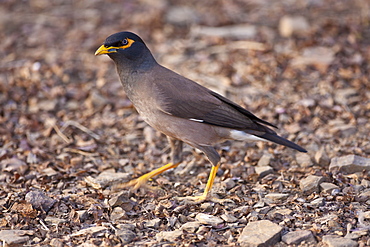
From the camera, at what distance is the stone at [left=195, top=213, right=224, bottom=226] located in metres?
5.02

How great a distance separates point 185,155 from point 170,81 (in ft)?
4.49

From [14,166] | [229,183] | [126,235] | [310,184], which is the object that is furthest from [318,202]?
[14,166]

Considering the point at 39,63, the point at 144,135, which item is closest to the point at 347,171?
the point at 144,135

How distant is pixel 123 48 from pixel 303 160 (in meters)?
2.62

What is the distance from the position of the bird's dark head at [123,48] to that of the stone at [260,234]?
234cm

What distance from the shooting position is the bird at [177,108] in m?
5.74

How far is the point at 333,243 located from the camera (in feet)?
14.7

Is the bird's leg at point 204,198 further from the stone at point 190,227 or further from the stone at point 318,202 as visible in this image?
the stone at point 318,202

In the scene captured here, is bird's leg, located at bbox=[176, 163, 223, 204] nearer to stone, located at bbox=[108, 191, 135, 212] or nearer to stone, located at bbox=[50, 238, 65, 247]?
stone, located at bbox=[108, 191, 135, 212]

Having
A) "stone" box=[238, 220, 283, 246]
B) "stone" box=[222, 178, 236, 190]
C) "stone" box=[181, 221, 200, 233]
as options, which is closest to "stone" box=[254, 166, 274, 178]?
"stone" box=[222, 178, 236, 190]

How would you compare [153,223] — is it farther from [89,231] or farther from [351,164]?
[351,164]

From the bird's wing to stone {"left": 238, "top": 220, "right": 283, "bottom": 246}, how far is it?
145 centimetres

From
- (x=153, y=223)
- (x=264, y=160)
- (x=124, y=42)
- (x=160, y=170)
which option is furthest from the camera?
(x=264, y=160)

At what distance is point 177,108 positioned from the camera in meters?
5.75
